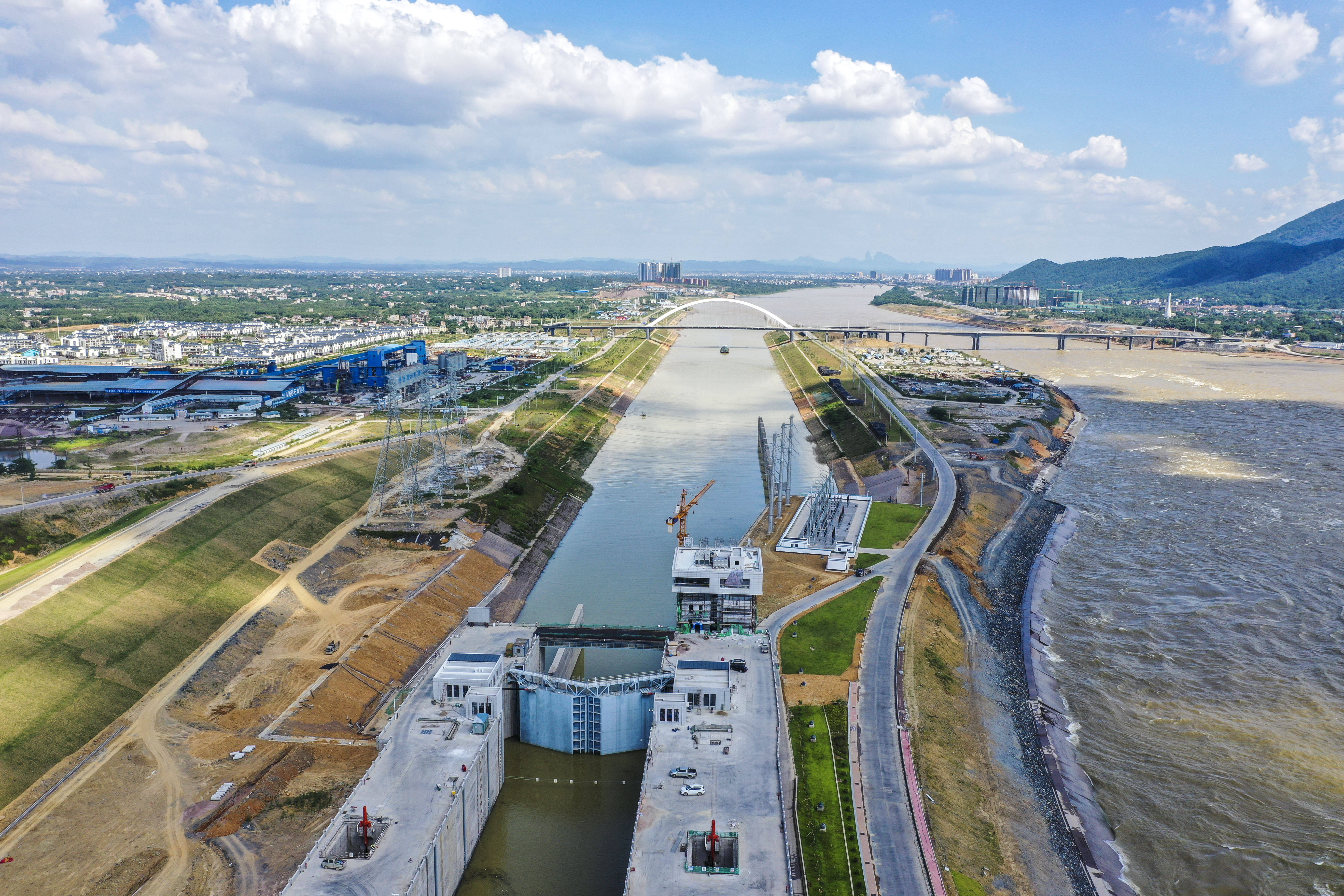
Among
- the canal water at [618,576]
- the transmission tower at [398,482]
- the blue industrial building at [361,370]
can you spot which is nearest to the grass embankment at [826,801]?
the canal water at [618,576]

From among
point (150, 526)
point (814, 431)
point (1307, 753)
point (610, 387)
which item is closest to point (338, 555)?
point (150, 526)

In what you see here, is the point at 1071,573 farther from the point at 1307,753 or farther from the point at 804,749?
the point at 804,749

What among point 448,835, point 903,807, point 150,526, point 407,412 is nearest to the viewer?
point 448,835

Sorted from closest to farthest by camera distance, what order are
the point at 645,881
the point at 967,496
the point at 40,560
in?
the point at 645,881 < the point at 40,560 < the point at 967,496

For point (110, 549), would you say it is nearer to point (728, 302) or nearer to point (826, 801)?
point (826, 801)

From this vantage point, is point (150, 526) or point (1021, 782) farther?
point (150, 526)

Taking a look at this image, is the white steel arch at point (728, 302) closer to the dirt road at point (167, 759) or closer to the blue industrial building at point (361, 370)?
the blue industrial building at point (361, 370)

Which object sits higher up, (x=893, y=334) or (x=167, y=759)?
(x=893, y=334)

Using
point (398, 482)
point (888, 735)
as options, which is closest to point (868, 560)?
point (888, 735)
